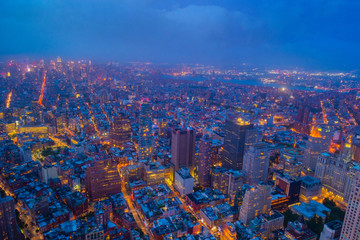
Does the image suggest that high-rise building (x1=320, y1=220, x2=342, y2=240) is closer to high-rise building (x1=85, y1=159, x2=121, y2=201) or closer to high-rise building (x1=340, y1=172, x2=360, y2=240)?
high-rise building (x1=340, y1=172, x2=360, y2=240)

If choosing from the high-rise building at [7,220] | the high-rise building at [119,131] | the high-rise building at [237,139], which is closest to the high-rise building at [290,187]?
the high-rise building at [237,139]

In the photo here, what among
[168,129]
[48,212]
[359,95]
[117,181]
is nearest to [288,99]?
[359,95]

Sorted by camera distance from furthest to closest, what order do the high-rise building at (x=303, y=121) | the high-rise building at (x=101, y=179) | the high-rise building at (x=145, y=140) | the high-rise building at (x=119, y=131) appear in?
the high-rise building at (x=303, y=121), the high-rise building at (x=119, y=131), the high-rise building at (x=145, y=140), the high-rise building at (x=101, y=179)

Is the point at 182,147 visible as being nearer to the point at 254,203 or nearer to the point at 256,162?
the point at 256,162

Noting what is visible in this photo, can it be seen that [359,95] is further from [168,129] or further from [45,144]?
[45,144]

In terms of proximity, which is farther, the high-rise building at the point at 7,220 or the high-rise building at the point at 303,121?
the high-rise building at the point at 303,121

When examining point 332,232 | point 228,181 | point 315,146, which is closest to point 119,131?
point 228,181

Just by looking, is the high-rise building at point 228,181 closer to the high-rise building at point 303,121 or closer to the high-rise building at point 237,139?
the high-rise building at point 237,139
